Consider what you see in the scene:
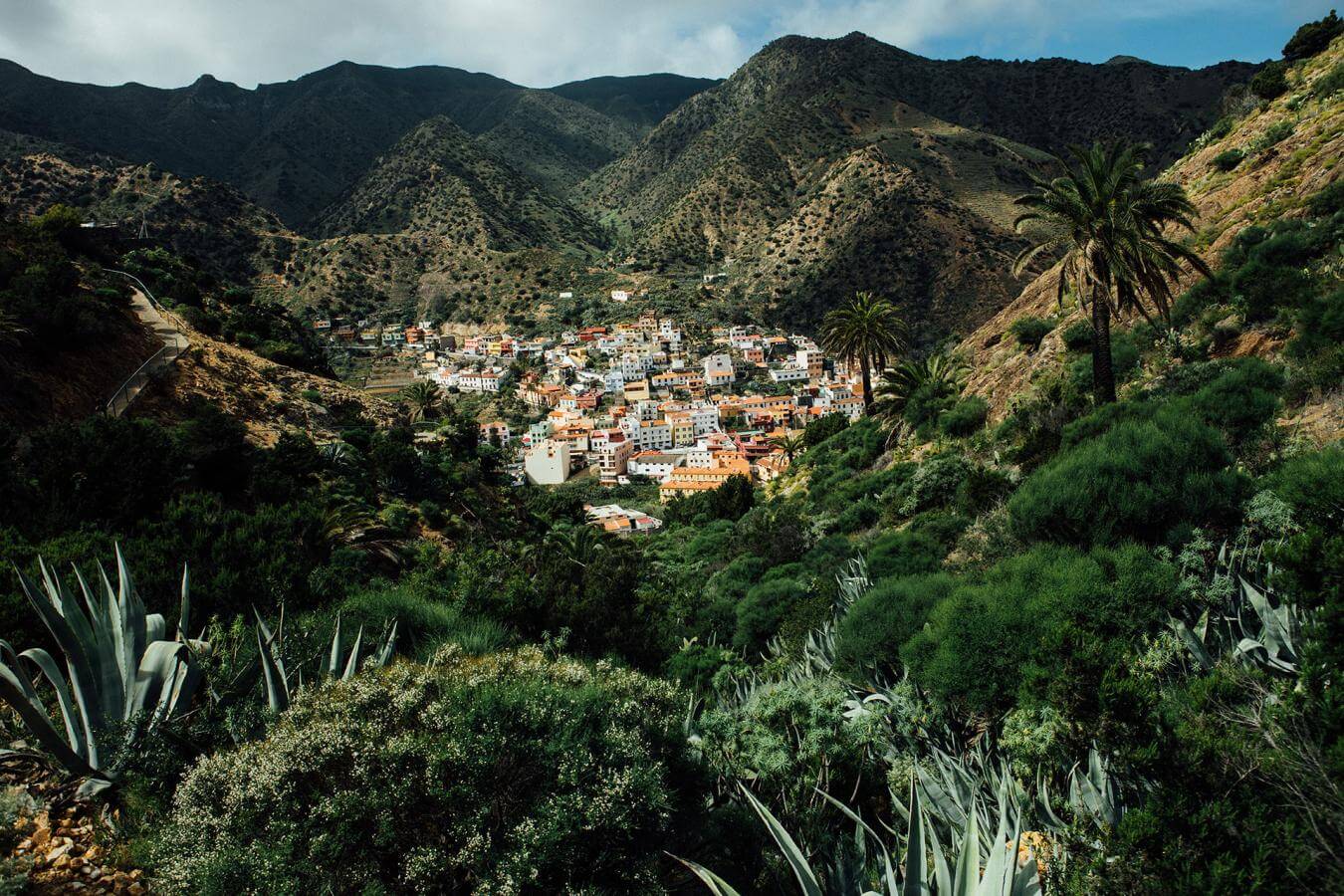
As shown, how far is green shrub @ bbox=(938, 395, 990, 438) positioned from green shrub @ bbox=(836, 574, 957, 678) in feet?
36.7

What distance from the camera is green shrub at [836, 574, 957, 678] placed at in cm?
885

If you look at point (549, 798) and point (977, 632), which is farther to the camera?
point (977, 632)

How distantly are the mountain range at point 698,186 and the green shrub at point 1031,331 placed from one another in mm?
58516

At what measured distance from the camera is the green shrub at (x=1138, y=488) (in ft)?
28.3

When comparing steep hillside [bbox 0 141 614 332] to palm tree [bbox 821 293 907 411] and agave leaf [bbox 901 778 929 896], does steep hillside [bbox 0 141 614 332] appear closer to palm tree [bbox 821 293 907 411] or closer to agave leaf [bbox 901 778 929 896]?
palm tree [bbox 821 293 907 411]

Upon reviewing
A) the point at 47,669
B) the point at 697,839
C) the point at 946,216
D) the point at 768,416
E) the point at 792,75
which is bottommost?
the point at 768,416

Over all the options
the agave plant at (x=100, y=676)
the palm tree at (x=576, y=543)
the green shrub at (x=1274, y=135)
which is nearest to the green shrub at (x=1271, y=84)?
the green shrub at (x=1274, y=135)

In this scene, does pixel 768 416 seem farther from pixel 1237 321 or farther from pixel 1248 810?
pixel 1248 810

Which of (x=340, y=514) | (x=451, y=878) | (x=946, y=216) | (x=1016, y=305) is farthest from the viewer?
(x=946, y=216)

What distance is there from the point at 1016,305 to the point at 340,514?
25.4 metres

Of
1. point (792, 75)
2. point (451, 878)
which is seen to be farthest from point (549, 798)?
point (792, 75)

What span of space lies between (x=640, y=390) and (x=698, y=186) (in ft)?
187

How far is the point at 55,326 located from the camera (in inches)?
607

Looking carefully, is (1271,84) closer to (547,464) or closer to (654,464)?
(654,464)
